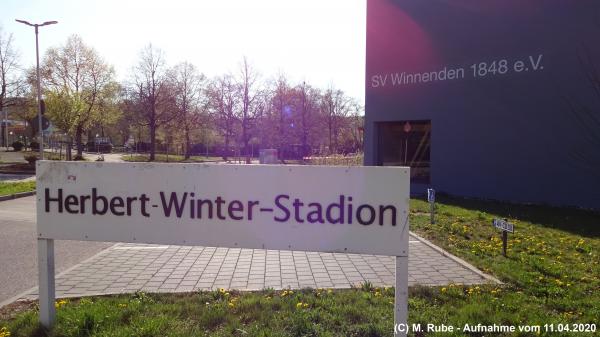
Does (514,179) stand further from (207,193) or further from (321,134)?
(321,134)

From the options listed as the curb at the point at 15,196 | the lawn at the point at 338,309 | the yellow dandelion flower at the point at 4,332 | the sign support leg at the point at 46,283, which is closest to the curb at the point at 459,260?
the lawn at the point at 338,309

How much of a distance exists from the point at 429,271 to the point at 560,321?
75.9 inches

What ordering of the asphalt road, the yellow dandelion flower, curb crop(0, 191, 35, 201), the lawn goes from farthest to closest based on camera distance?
1. curb crop(0, 191, 35, 201)
2. the asphalt road
3. the lawn
4. the yellow dandelion flower

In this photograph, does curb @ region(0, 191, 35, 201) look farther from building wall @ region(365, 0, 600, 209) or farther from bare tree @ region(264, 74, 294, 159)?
bare tree @ region(264, 74, 294, 159)

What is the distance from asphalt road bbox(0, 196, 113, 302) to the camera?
200 inches

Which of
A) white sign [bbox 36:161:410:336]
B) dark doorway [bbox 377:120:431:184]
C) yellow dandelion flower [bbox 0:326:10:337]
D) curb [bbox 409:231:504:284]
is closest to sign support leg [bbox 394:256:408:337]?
white sign [bbox 36:161:410:336]

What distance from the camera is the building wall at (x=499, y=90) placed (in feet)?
41.0

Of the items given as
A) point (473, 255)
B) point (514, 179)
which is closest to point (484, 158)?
point (514, 179)

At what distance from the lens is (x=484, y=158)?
48.3ft

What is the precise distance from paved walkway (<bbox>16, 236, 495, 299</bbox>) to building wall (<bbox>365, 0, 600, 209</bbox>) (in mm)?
8457

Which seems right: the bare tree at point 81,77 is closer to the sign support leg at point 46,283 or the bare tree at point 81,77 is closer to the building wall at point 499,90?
the building wall at point 499,90

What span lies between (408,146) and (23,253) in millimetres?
13963

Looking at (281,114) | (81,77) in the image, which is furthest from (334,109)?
(81,77)

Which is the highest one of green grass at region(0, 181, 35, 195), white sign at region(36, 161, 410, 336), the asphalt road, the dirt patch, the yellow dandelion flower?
white sign at region(36, 161, 410, 336)
